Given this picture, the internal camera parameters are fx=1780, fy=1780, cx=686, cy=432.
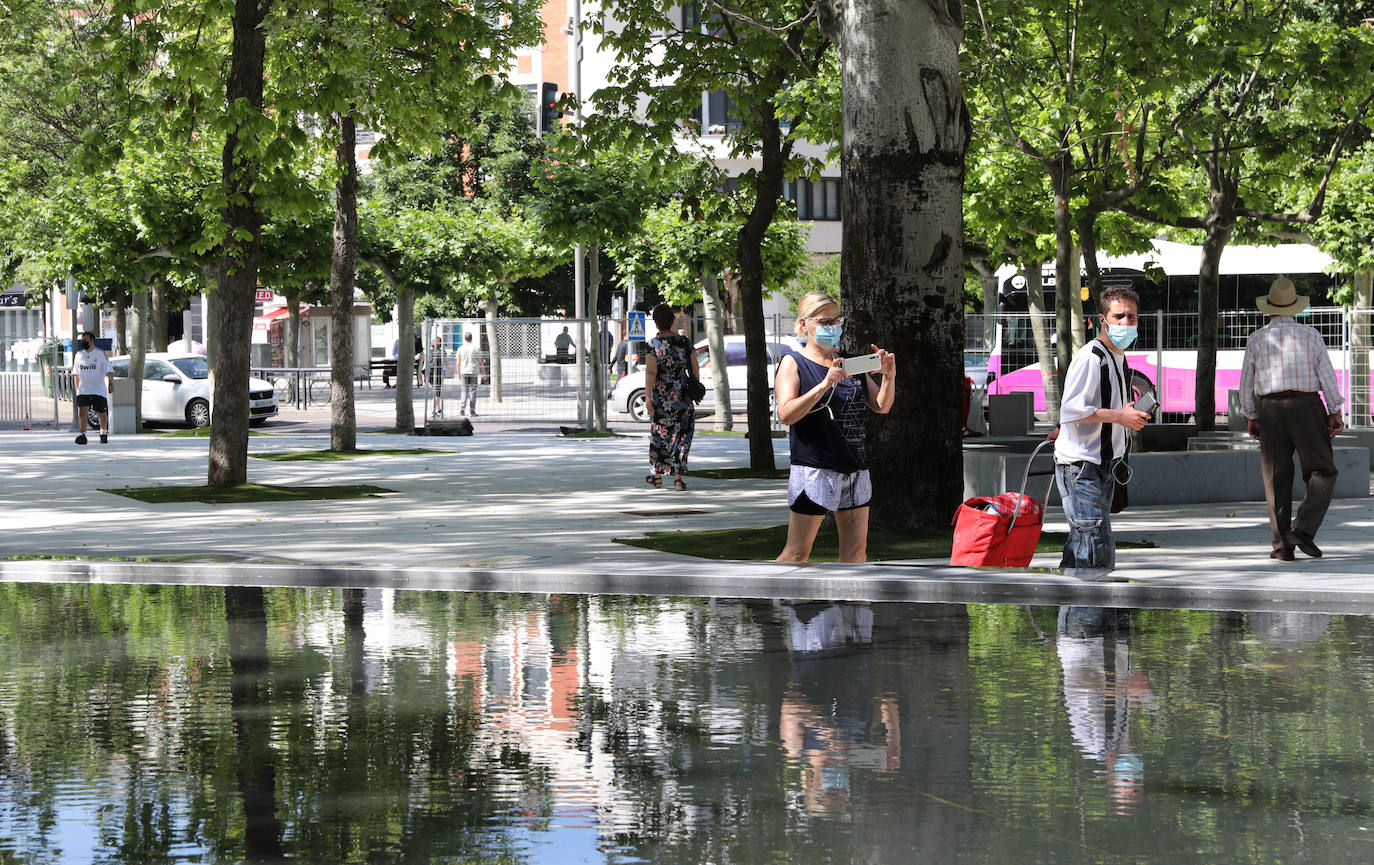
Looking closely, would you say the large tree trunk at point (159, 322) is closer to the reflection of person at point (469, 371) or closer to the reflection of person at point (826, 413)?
the reflection of person at point (469, 371)

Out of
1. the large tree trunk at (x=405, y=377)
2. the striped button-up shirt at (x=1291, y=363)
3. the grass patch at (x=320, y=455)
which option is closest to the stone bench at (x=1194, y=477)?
the striped button-up shirt at (x=1291, y=363)

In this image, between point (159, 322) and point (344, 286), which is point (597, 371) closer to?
point (344, 286)

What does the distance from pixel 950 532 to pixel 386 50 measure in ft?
29.1

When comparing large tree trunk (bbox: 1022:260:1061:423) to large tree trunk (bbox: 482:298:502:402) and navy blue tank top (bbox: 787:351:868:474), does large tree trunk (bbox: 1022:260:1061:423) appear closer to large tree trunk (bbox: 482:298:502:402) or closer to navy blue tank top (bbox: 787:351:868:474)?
large tree trunk (bbox: 482:298:502:402)

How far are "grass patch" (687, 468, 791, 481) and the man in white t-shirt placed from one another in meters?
10.8

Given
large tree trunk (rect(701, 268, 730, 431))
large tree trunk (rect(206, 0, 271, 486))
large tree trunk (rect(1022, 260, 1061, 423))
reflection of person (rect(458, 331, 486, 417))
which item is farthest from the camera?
reflection of person (rect(458, 331, 486, 417))

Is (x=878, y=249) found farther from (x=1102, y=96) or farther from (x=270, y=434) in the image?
(x=270, y=434)

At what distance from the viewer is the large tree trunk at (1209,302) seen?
70.2 ft

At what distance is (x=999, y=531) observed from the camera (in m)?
10.7

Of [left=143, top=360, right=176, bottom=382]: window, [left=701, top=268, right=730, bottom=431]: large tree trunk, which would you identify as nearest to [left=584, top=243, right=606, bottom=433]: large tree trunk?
[left=701, top=268, right=730, bottom=431]: large tree trunk

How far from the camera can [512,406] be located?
34188 millimetres

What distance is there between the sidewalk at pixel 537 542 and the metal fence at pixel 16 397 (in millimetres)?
11878

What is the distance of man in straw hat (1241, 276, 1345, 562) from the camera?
1129 cm

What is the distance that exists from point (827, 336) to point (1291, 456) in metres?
3.47
